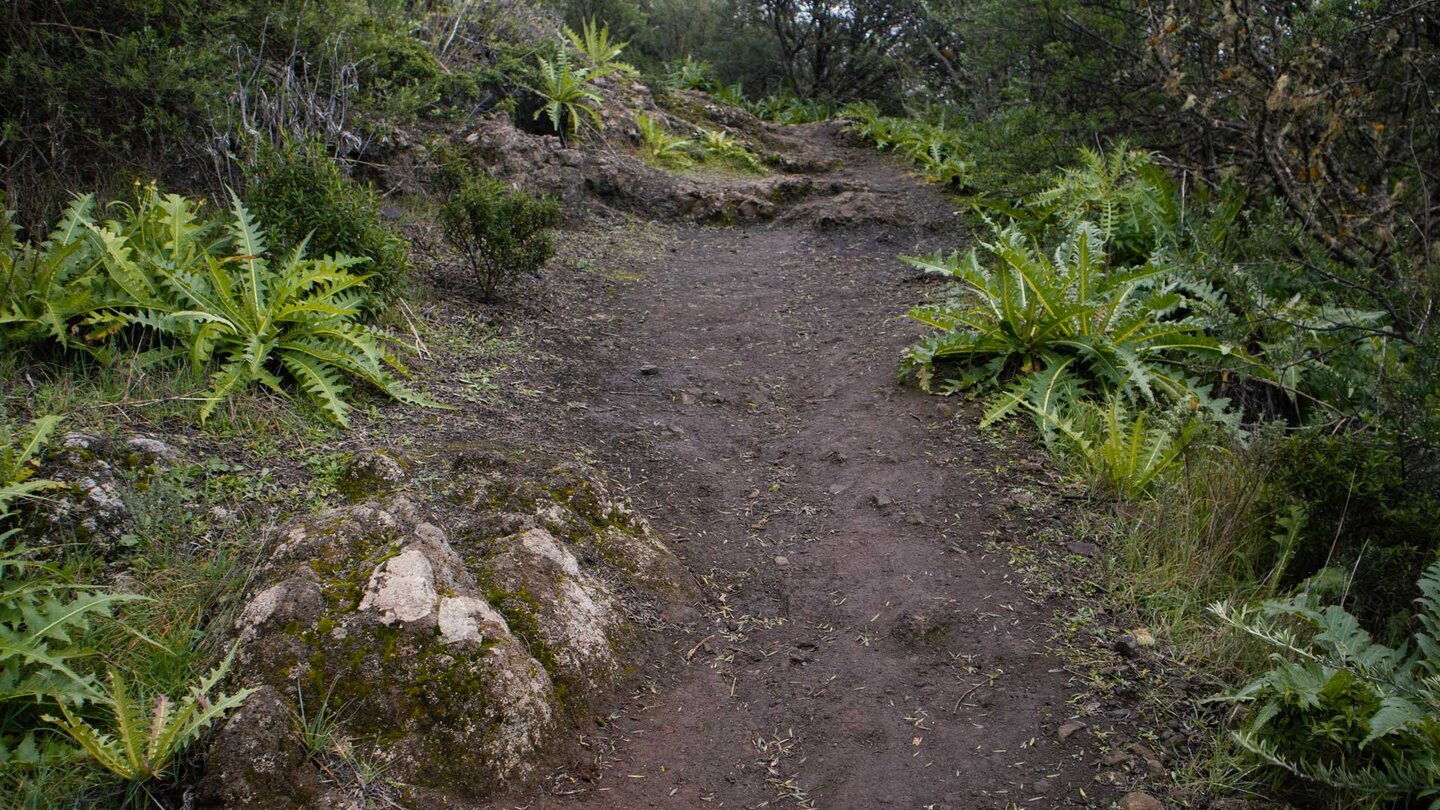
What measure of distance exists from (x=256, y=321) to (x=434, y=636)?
2.37 meters

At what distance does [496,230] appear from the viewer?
6.30 meters

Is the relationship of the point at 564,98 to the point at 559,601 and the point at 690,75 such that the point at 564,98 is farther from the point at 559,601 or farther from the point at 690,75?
the point at 559,601

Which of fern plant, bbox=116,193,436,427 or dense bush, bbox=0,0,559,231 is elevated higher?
dense bush, bbox=0,0,559,231

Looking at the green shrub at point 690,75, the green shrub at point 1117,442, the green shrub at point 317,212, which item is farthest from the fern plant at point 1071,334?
the green shrub at point 690,75

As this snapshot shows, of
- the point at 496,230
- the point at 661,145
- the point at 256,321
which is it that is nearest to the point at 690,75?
the point at 661,145

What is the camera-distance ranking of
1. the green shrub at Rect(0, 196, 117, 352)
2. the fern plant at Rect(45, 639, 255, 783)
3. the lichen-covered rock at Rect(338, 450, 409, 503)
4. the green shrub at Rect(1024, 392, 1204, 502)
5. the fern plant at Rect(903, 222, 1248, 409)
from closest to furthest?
the fern plant at Rect(45, 639, 255, 783) → the lichen-covered rock at Rect(338, 450, 409, 503) → the green shrub at Rect(0, 196, 117, 352) → the green shrub at Rect(1024, 392, 1204, 502) → the fern plant at Rect(903, 222, 1248, 409)

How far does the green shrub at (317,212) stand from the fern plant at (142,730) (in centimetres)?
305

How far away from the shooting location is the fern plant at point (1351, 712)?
2438 millimetres

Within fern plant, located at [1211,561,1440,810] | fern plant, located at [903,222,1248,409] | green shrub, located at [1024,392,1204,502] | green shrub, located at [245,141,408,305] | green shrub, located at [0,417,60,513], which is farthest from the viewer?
green shrub, located at [245,141,408,305]

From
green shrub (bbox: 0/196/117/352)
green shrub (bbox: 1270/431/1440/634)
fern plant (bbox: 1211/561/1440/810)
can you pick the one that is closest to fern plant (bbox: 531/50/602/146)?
green shrub (bbox: 0/196/117/352)

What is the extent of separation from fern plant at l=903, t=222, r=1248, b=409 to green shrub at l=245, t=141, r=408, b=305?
10.7 ft

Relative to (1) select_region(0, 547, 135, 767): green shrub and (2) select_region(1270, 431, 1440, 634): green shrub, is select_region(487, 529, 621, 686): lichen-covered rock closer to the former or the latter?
(1) select_region(0, 547, 135, 767): green shrub

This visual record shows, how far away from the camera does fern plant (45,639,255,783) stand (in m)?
2.29

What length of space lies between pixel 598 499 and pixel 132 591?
174 centimetres
